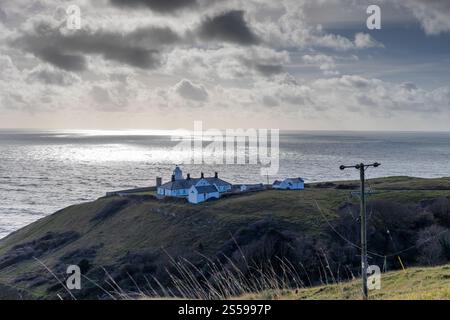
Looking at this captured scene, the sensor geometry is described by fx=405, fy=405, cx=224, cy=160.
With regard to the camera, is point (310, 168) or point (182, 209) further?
point (310, 168)

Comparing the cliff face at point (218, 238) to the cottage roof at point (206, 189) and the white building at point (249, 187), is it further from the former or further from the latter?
the white building at point (249, 187)

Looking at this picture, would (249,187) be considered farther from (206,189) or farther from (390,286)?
(390,286)

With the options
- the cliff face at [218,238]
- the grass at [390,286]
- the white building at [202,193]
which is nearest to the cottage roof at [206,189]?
the white building at [202,193]

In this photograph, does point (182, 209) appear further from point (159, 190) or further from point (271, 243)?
point (271, 243)

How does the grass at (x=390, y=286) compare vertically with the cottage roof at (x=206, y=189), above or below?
above

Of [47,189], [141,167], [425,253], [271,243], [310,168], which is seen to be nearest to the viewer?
[425,253]

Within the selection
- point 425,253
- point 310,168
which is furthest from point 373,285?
point 310,168
